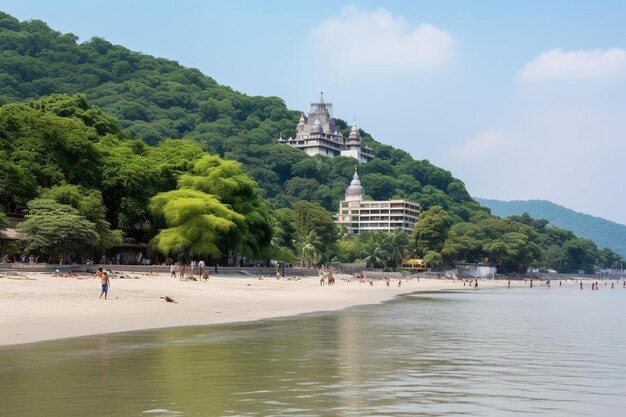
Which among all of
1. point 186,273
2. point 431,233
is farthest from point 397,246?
point 186,273

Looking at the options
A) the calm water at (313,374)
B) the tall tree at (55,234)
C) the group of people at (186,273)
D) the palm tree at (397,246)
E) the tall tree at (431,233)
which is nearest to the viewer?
the calm water at (313,374)

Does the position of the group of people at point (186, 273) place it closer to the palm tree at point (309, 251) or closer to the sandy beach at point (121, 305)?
the sandy beach at point (121, 305)

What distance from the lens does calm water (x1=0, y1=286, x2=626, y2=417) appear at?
1548cm

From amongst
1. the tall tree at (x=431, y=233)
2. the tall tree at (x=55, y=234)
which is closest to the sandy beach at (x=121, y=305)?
the tall tree at (x=55, y=234)

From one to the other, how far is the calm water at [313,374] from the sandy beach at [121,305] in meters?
2.36

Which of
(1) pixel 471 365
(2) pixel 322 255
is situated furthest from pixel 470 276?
(1) pixel 471 365

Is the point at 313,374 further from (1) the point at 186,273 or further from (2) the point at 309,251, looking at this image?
(2) the point at 309,251

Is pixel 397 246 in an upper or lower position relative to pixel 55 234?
upper

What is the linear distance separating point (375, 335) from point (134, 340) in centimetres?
1026

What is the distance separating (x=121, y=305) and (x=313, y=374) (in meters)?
19.1

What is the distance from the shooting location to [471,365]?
22516 millimetres

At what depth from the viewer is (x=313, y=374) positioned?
20000mm

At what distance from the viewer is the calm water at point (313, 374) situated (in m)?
15.5

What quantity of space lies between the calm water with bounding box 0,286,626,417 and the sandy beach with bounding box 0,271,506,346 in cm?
236
